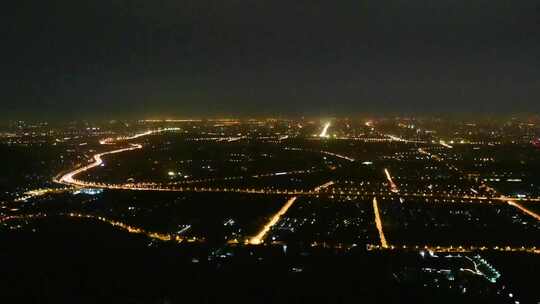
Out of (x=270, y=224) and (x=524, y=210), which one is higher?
(x=524, y=210)

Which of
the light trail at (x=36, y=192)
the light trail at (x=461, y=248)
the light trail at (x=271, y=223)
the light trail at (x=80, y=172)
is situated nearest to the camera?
the light trail at (x=461, y=248)

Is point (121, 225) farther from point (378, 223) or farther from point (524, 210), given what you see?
point (524, 210)

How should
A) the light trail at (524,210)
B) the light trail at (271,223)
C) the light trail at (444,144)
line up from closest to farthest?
the light trail at (271,223) < the light trail at (524,210) < the light trail at (444,144)

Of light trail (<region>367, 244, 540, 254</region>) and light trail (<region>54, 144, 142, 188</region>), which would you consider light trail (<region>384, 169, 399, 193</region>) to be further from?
light trail (<region>54, 144, 142, 188</region>)

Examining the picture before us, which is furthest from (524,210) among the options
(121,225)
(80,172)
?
(80,172)

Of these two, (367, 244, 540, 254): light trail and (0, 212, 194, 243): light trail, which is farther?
(0, 212, 194, 243): light trail

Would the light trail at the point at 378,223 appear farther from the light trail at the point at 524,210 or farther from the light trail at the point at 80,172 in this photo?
the light trail at the point at 80,172

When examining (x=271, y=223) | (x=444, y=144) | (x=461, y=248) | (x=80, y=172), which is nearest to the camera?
(x=461, y=248)

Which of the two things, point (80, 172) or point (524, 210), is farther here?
point (80, 172)

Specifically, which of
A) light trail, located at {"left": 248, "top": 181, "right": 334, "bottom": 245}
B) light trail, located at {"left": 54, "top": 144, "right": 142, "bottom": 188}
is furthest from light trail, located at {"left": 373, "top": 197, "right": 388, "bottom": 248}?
Result: light trail, located at {"left": 54, "top": 144, "right": 142, "bottom": 188}

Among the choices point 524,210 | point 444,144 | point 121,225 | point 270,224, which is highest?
point 444,144

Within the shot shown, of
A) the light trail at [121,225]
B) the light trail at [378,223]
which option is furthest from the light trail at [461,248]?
the light trail at [121,225]

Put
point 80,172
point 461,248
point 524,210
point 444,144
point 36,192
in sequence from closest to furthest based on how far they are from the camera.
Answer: point 461,248, point 524,210, point 36,192, point 80,172, point 444,144
